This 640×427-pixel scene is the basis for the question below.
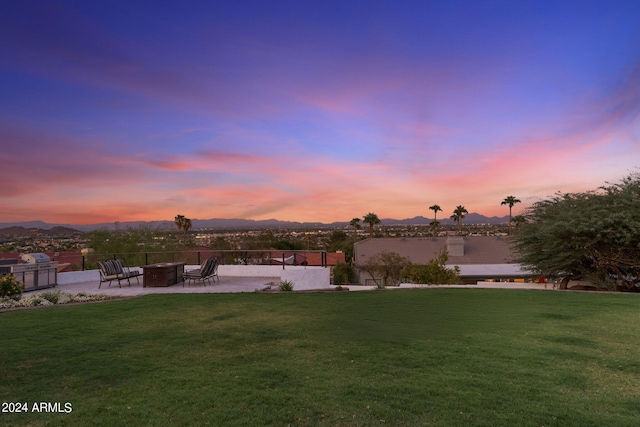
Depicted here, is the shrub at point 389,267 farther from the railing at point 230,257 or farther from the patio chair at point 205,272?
the patio chair at point 205,272

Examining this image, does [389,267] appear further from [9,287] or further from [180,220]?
[180,220]

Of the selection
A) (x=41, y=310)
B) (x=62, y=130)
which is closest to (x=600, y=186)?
(x=41, y=310)

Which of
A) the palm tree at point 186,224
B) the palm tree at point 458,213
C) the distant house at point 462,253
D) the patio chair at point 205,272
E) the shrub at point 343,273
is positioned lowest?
the shrub at point 343,273

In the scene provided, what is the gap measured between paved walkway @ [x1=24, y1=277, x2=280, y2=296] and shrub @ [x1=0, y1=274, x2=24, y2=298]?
1115 millimetres

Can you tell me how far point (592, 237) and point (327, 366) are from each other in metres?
12.0

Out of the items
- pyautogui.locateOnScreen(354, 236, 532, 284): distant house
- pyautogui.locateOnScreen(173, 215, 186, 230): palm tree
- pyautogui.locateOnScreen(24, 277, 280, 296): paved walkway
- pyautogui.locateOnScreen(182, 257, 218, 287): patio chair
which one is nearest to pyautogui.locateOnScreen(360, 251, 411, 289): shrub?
pyautogui.locateOnScreen(354, 236, 532, 284): distant house

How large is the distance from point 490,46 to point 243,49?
8.76m

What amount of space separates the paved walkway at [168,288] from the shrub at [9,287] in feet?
3.66

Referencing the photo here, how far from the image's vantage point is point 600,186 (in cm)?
1411

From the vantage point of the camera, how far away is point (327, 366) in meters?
4.86

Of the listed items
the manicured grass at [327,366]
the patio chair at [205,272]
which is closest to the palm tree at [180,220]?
the patio chair at [205,272]

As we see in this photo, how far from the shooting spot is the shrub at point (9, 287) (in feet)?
34.8

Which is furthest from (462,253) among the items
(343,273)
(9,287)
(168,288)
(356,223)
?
(9,287)

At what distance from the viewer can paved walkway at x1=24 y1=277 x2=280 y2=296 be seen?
12.1m
